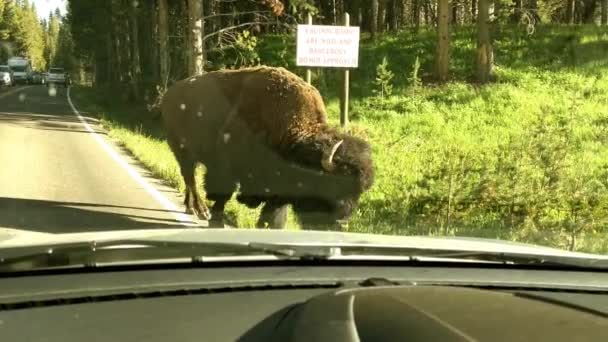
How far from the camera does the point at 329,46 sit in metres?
13.4

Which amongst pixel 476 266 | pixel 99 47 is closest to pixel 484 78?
pixel 476 266

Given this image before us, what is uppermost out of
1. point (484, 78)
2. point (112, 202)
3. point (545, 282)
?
point (484, 78)

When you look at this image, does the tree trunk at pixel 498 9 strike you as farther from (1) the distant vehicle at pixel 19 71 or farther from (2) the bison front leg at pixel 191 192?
(1) the distant vehicle at pixel 19 71

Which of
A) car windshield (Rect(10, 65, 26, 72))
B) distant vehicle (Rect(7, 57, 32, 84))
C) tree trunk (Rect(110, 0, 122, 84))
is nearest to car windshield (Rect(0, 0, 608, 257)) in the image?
tree trunk (Rect(110, 0, 122, 84))

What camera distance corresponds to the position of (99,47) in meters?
59.5

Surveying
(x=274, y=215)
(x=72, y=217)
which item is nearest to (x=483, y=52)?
(x=274, y=215)

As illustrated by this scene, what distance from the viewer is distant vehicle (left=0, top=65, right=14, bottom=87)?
215 ft

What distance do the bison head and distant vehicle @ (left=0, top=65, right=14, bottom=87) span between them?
63.7 metres

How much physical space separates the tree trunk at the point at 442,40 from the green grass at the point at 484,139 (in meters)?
0.72

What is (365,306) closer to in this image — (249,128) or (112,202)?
(249,128)

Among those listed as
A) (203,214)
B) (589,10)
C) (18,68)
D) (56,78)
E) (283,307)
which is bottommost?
(203,214)

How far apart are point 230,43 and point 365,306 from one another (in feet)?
62.2

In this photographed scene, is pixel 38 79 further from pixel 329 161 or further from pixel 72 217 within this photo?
pixel 329 161

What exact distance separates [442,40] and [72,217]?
1928cm
